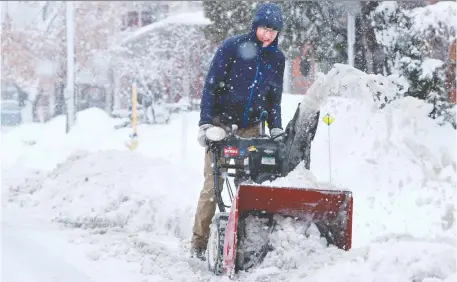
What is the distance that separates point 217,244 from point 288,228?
1.67 ft

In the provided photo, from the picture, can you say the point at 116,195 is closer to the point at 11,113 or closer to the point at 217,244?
the point at 217,244

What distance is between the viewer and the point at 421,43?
42.4 ft

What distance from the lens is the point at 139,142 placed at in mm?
22047

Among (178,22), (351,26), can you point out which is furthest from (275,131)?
(178,22)

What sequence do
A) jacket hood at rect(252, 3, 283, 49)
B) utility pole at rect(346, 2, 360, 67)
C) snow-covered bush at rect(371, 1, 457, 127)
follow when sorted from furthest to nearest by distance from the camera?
utility pole at rect(346, 2, 360, 67) < snow-covered bush at rect(371, 1, 457, 127) < jacket hood at rect(252, 3, 283, 49)

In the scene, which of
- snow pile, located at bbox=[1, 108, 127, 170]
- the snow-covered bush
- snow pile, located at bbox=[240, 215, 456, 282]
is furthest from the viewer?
snow pile, located at bbox=[1, 108, 127, 170]

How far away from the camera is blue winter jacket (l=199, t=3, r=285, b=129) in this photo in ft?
16.6

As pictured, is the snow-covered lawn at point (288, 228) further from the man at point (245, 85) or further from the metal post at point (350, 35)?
the metal post at point (350, 35)

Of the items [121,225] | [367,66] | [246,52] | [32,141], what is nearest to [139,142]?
[32,141]

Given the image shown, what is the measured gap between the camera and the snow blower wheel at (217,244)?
15.6 ft

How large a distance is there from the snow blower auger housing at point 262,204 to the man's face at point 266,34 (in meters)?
0.71

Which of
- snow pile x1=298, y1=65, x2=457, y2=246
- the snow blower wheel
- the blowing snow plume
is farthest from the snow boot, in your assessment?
snow pile x1=298, y1=65, x2=457, y2=246

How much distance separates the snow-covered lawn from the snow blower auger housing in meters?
0.13

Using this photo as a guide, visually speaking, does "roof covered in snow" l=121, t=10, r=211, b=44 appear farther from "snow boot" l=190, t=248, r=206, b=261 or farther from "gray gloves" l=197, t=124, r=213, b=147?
"gray gloves" l=197, t=124, r=213, b=147
